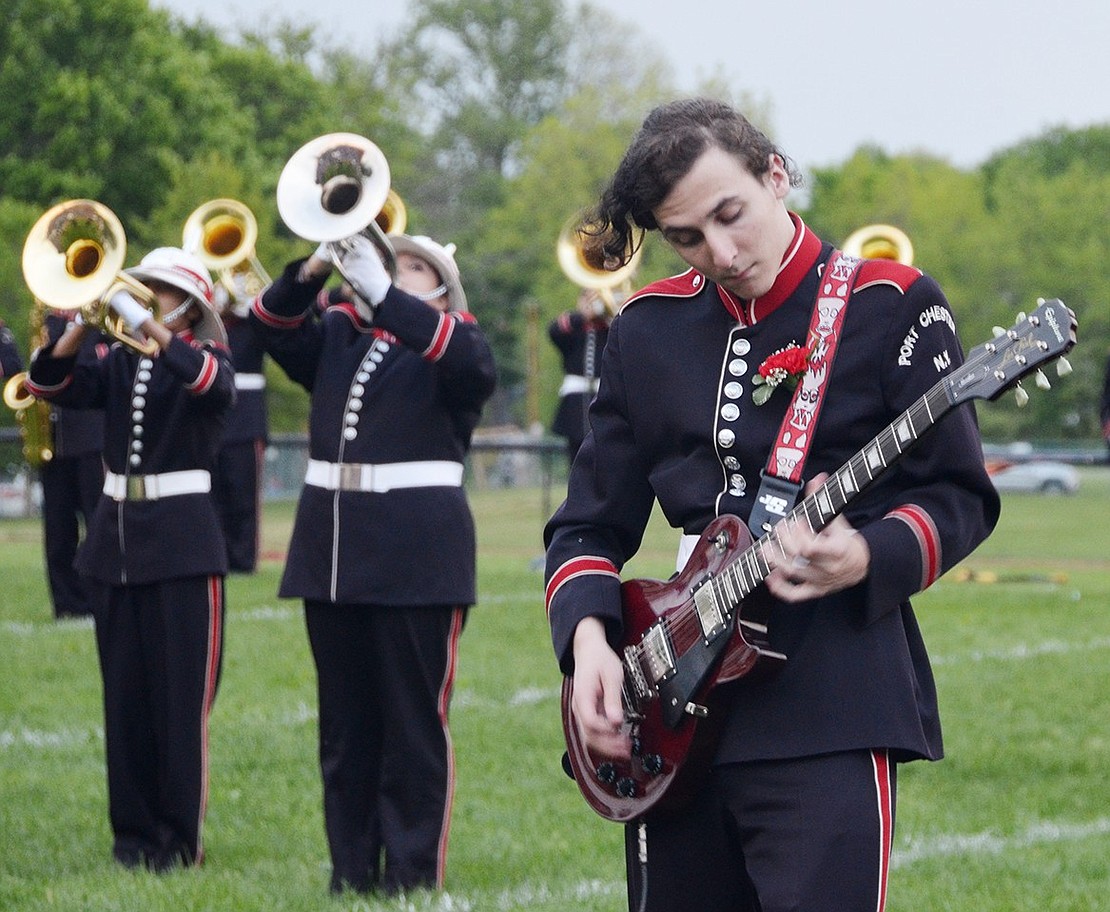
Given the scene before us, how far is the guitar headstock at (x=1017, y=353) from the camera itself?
8.79 ft

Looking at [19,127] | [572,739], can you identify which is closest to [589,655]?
[572,739]

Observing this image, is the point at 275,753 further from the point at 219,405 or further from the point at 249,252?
the point at 249,252

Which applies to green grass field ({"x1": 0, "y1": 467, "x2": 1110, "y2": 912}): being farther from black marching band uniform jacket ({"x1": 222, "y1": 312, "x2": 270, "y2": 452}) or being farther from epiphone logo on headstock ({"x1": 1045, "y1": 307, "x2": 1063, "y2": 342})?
epiphone logo on headstock ({"x1": 1045, "y1": 307, "x2": 1063, "y2": 342})

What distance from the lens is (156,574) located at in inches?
233

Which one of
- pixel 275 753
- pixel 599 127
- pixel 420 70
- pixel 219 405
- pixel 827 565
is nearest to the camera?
pixel 827 565

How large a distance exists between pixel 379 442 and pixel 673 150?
2716mm

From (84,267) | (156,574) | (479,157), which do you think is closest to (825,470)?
(156,574)

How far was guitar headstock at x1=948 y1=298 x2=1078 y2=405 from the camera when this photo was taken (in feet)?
8.79

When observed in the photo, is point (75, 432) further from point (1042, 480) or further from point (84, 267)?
point (1042, 480)

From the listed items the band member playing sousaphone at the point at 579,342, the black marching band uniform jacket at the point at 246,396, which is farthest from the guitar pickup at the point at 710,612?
the band member playing sousaphone at the point at 579,342

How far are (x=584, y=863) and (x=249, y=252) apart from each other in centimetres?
549

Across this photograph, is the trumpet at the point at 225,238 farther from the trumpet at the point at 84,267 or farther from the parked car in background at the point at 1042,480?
the parked car in background at the point at 1042,480

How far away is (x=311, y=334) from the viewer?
5.75 m

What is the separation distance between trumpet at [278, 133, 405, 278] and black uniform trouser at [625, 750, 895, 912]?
2.66 metres
